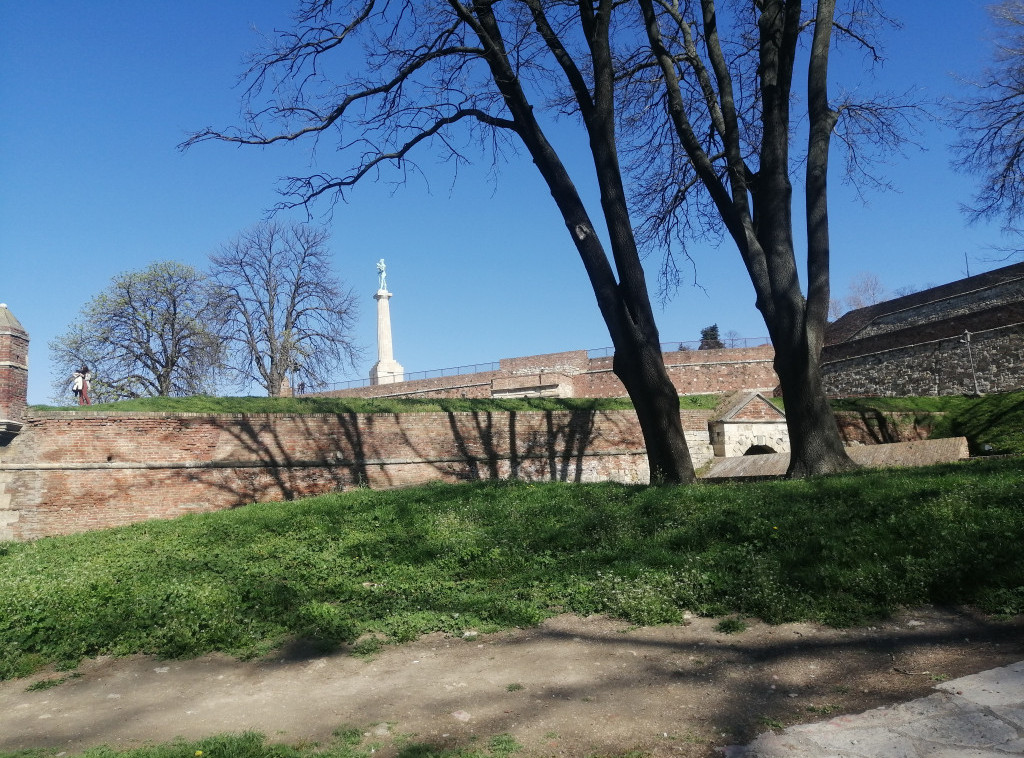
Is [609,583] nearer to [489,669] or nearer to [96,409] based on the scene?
[489,669]

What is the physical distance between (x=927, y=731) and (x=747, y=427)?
695 inches

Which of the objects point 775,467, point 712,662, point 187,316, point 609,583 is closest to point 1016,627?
point 712,662

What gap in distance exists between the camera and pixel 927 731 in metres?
3.26

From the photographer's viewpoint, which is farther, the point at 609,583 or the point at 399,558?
the point at 399,558

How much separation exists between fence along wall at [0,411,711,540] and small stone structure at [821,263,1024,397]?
7267 millimetres

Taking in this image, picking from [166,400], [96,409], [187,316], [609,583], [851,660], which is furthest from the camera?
[187,316]

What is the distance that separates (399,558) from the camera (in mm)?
7121

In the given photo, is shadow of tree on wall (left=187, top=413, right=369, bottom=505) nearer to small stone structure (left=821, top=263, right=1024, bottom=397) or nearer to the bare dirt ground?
the bare dirt ground

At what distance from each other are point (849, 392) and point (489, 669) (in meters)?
25.2

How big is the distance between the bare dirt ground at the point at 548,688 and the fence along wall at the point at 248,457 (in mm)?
8906

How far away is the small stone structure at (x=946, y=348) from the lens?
2152 centimetres

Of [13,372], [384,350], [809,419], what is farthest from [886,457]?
[384,350]

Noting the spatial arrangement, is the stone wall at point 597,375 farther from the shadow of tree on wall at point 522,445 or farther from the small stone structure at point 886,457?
the small stone structure at point 886,457

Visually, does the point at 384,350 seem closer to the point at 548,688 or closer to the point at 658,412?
the point at 658,412
